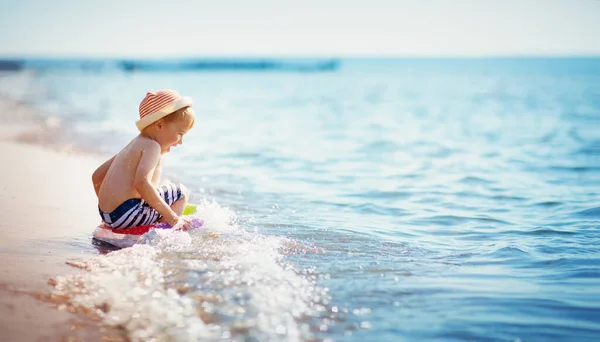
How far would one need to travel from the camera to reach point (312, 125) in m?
18.0

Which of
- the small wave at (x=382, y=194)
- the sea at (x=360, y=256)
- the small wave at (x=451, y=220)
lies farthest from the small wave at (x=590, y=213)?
the small wave at (x=382, y=194)

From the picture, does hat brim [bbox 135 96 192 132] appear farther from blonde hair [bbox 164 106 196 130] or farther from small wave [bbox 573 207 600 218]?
small wave [bbox 573 207 600 218]

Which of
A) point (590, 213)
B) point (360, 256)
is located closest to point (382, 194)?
point (590, 213)

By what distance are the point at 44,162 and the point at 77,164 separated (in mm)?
407

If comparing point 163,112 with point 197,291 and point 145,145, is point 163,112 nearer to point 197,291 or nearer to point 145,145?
point 145,145

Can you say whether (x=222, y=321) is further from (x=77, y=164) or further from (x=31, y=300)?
(x=77, y=164)

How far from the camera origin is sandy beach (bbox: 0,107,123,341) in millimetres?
2900

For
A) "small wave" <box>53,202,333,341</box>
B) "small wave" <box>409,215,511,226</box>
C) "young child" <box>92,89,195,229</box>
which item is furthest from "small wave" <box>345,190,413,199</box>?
"young child" <box>92,89,195,229</box>

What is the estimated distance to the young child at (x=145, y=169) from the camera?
4.42 meters

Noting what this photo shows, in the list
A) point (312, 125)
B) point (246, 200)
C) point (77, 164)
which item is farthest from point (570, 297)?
point (312, 125)

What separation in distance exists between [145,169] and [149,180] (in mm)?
93

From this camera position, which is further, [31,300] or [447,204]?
[447,204]

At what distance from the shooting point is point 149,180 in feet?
14.5

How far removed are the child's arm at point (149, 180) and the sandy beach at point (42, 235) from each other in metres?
0.50
